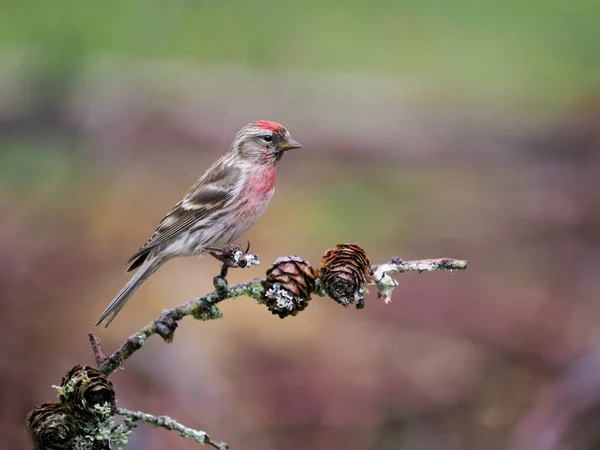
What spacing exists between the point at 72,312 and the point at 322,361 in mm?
1224

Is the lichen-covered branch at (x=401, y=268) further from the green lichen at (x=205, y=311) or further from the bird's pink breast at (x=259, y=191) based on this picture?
the bird's pink breast at (x=259, y=191)

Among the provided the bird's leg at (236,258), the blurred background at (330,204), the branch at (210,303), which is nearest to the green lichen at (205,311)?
the branch at (210,303)

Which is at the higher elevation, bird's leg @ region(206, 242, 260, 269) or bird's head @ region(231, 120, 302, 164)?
bird's head @ region(231, 120, 302, 164)

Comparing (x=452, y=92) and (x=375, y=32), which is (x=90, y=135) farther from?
→ (x=375, y=32)

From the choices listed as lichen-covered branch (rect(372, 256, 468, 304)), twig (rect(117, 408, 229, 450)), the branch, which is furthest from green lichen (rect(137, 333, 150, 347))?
lichen-covered branch (rect(372, 256, 468, 304))

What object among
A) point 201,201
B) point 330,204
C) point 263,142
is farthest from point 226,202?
point 330,204

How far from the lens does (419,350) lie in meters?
4.47

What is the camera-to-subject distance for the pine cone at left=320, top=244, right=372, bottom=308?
6.38 feet

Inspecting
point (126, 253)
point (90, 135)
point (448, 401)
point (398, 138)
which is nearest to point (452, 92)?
point (398, 138)

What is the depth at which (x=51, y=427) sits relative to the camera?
6.01 feet

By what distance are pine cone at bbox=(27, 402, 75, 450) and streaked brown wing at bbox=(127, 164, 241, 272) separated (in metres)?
1.46

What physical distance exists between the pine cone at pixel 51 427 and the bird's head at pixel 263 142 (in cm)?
162

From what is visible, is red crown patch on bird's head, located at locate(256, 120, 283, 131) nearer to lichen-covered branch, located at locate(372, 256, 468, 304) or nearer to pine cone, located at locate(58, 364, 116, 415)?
lichen-covered branch, located at locate(372, 256, 468, 304)

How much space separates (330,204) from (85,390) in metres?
4.82
